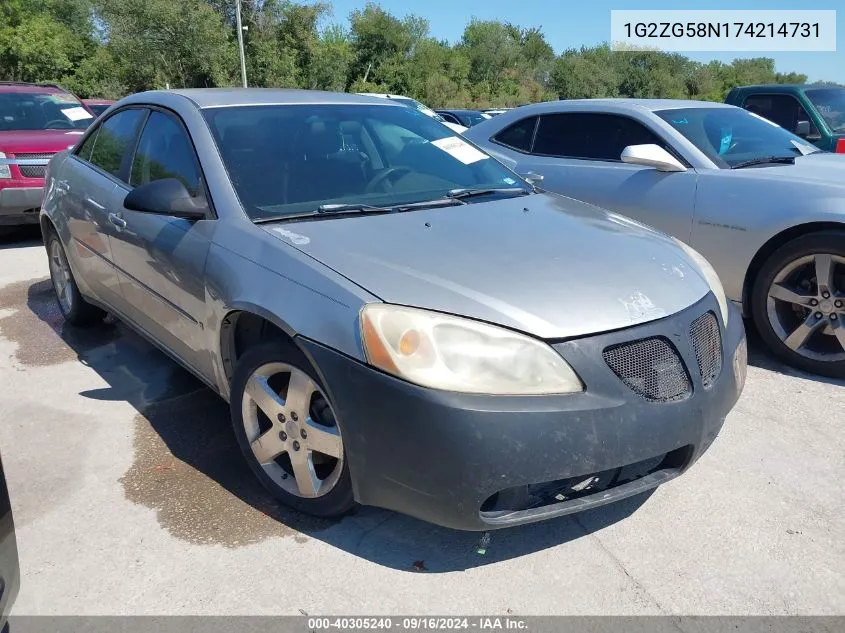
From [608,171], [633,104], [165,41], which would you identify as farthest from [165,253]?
[165,41]

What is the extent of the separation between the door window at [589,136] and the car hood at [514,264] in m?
2.22

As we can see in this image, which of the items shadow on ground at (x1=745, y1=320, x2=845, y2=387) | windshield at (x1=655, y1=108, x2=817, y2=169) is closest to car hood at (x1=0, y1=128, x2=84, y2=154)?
windshield at (x1=655, y1=108, x2=817, y2=169)

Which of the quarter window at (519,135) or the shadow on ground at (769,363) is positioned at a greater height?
the quarter window at (519,135)

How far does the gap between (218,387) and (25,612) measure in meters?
1.08

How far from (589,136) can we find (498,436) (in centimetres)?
388

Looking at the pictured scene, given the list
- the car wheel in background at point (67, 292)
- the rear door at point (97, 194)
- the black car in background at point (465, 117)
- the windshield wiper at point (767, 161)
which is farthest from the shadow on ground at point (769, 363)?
the black car in background at point (465, 117)

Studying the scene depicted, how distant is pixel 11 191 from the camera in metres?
7.28

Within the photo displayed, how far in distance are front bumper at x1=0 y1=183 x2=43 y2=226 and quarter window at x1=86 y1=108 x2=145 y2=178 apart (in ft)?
11.4

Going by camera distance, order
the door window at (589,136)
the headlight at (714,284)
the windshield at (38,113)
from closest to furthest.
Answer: the headlight at (714,284) < the door window at (589,136) < the windshield at (38,113)

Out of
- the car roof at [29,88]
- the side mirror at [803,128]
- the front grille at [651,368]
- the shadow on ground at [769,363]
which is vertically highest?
the car roof at [29,88]

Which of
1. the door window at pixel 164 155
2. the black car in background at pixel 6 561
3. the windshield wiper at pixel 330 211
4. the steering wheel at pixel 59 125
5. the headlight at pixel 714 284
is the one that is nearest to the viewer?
the black car in background at pixel 6 561

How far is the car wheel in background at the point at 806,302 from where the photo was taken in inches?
155

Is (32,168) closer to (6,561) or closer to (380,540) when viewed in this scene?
(380,540)

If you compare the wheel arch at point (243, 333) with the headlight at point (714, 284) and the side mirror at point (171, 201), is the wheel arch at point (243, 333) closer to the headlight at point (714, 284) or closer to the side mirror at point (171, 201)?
the side mirror at point (171, 201)
